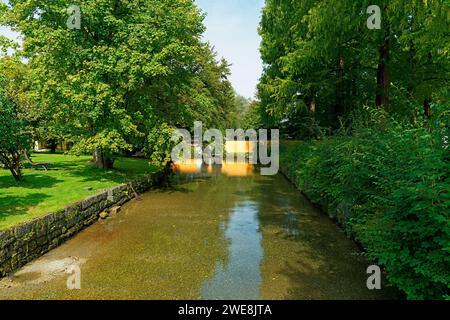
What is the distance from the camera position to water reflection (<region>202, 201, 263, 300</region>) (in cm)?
653

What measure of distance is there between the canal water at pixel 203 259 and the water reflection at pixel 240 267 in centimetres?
2

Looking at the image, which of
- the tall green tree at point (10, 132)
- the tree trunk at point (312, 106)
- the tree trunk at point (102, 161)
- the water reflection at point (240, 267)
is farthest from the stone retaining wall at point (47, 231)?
the tree trunk at point (312, 106)

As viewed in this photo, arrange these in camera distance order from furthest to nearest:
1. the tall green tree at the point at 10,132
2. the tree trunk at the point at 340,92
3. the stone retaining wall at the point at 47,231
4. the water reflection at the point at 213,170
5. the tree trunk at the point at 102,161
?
the water reflection at the point at 213,170 → the tree trunk at the point at 340,92 → the tree trunk at the point at 102,161 → the tall green tree at the point at 10,132 → the stone retaining wall at the point at 47,231

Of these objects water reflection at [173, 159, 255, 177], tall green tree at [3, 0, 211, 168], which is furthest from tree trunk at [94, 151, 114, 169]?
water reflection at [173, 159, 255, 177]

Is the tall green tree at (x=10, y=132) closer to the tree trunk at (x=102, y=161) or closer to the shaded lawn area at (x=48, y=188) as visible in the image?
the shaded lawn area at (x=48, y=188)

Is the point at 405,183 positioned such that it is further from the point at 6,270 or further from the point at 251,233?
the point at 6,270

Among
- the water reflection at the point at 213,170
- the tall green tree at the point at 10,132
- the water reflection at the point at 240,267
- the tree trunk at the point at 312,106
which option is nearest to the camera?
the water reflection at the point at 240,267

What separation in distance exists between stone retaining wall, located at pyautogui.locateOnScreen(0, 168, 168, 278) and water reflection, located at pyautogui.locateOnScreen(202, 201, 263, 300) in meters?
4.36

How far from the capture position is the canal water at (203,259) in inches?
259

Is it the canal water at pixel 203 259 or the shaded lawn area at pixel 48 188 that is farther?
the shaded lawn area at pixel 48 188

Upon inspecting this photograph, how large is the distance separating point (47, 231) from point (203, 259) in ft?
13.9

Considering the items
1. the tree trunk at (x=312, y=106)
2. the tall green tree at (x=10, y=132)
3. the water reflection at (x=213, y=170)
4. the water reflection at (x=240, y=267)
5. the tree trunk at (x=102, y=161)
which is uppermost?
the tree trunk at (x=312, y=106)

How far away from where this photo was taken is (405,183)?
5.27m
